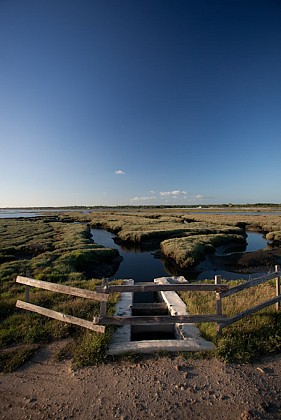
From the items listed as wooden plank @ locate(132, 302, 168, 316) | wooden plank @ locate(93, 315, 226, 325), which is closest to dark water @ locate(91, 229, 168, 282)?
wooden plank @ locate(132, 302, 168, 316)

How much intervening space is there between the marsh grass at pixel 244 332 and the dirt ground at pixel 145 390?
0.37m

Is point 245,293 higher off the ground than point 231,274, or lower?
higher

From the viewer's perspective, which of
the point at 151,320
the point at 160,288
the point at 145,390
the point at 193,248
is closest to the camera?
the point at 145,390

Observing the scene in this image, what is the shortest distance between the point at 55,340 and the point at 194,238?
29.7 meters

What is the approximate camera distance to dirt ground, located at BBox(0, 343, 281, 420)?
5.38 meters

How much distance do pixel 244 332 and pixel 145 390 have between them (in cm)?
441

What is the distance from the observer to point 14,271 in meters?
19.7

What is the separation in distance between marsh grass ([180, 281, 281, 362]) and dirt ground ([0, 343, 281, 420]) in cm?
37

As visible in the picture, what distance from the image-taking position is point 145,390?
19.6 feet

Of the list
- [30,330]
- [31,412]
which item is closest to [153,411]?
[31,412]

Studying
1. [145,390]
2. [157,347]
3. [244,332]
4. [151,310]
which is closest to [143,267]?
[151,310]

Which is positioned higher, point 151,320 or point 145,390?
point 151,320

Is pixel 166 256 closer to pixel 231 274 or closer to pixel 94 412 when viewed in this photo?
pixel 231 274

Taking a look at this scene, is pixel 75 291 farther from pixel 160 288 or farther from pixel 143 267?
pixel 143 267
